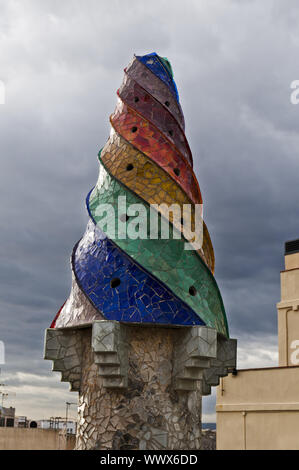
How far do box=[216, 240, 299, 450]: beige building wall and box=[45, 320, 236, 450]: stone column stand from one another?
35.5 feet

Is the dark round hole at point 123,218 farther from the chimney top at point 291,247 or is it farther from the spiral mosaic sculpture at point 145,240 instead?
the chimney top at point 291,247

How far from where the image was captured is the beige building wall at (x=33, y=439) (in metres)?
26.4

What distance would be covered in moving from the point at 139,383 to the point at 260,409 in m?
12.5

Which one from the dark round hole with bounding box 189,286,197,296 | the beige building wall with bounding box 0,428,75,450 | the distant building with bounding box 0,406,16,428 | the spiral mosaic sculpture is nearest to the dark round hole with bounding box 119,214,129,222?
the spiral mosaic sculpture

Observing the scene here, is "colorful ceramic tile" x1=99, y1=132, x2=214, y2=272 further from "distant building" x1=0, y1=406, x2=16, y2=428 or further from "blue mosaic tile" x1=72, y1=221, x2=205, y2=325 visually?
"distant building" x1=0, y1=406, x2=16, y2=428

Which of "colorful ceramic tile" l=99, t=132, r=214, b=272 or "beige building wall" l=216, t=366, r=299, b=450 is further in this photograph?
"beige building wall" l=216, t=366, r=299, b=450

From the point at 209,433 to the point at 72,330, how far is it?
16685 millimetres

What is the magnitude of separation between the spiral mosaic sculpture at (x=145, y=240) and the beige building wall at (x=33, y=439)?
17.2m

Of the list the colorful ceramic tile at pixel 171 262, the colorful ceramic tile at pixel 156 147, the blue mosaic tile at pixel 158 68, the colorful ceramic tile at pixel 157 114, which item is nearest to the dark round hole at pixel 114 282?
the colorful ceramic tile at pixel 171 262

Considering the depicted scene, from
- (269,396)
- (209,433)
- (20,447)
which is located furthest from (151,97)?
(20,447)

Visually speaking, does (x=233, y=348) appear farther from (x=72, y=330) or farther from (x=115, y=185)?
(x=115, y=185)

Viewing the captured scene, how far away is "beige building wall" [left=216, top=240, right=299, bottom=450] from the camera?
20594mm

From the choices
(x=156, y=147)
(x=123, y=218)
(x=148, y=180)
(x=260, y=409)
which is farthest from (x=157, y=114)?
(x=260, y=409)

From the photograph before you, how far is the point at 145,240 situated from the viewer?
35.6 ft
